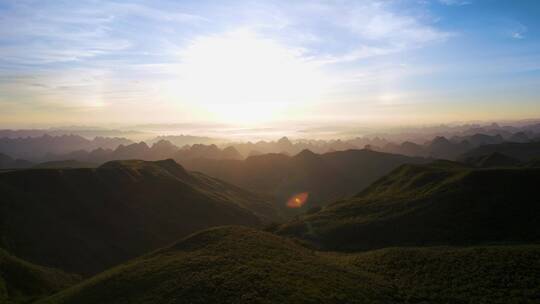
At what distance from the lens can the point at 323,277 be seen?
109ft

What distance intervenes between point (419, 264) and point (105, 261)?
7079cm

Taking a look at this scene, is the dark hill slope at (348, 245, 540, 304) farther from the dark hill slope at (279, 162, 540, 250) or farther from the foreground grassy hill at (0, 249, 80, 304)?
the foreground grassy hill at (0, 249, 80, 304)

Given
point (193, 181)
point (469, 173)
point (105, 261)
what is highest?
point (469, 173)

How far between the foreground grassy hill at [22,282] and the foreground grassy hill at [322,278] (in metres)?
12.9

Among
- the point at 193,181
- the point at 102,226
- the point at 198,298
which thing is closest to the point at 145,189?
the point at 102,226

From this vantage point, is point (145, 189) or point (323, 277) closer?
point (323, 277)

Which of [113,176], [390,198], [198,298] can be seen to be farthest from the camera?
[113,176]

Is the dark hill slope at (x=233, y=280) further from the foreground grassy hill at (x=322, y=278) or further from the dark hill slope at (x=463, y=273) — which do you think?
the dark hill slope at (x=463, y=273)

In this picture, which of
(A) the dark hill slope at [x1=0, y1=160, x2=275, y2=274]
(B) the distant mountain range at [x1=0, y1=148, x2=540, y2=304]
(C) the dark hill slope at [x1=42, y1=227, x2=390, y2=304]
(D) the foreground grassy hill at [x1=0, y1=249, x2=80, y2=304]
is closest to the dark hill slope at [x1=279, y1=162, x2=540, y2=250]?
(B) the distant mountain range at [x1=0, y1=148, x2=540, y2=304]

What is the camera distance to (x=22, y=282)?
161 feet

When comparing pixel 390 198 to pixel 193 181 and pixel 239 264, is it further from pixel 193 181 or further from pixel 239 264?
pixel 193 181

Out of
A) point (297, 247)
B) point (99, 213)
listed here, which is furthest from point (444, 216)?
point (99, 213)

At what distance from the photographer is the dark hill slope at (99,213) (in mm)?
76188

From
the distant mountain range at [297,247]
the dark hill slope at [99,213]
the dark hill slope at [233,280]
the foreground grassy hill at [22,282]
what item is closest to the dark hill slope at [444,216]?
the distant mountain range at [297,247]
